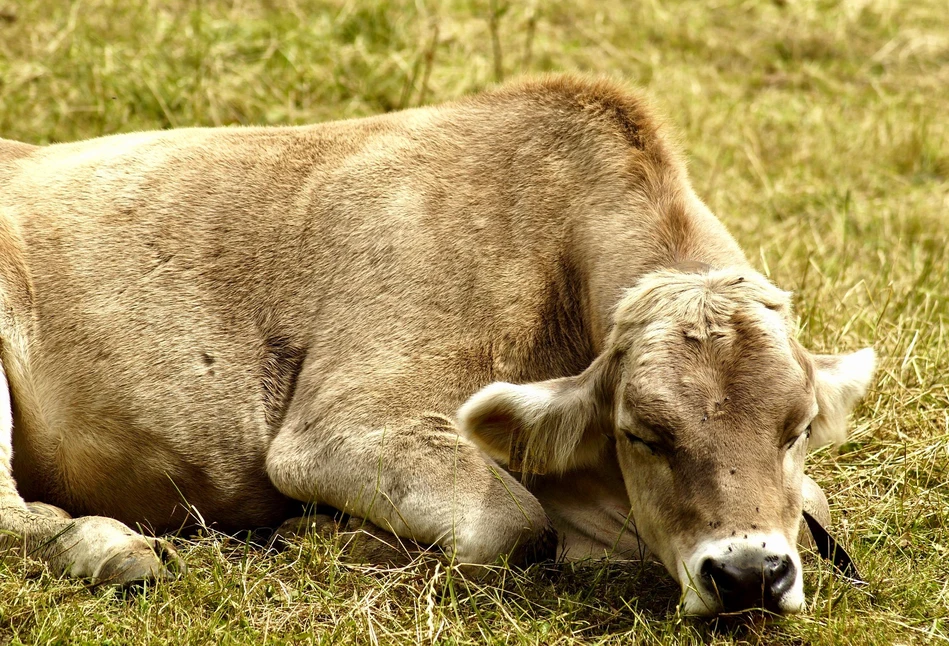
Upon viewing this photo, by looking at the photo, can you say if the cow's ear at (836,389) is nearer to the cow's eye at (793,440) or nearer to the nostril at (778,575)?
the cow's eye at (793,440)

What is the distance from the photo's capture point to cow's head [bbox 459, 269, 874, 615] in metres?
3.78

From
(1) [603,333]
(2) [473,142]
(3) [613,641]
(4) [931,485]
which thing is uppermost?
(2) [473,142]

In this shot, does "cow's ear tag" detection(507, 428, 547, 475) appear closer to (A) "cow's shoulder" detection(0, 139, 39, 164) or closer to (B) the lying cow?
(B) the lying cow

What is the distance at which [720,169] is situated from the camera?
30.2 ft

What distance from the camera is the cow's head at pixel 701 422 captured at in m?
3.78

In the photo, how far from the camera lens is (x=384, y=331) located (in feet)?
16.3

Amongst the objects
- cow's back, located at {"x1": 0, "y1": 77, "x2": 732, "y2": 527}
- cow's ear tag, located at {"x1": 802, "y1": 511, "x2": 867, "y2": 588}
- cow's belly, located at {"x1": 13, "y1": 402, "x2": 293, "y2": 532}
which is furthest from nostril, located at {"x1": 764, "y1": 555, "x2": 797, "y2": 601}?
cow's belly, located at {"x1": 13, "y1": 402, "x2": 293, "y2": 532}

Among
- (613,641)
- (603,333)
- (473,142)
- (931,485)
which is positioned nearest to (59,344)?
(473,142)

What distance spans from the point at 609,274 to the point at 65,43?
19.2 ft

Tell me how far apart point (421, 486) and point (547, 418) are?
58 centimetres

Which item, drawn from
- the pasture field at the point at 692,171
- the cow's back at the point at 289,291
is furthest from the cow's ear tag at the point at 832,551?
the cow's back at the point at 289,291

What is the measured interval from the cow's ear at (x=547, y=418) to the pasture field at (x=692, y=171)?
45 cm

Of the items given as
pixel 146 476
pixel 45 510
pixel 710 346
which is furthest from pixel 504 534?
pixel 45 510

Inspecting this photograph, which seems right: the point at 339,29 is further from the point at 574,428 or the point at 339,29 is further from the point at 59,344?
the point at 574,428
